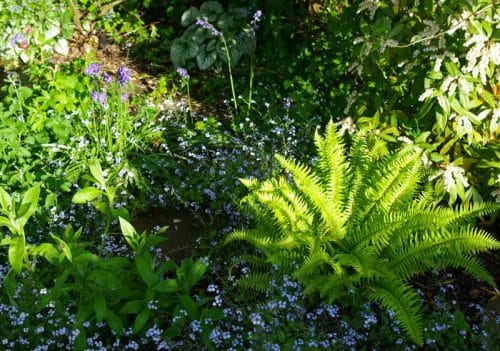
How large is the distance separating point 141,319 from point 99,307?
0.21 meters

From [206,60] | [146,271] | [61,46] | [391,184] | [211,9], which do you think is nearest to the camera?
[146,271]

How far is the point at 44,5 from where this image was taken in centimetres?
623

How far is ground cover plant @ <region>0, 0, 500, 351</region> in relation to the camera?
11.3 ft

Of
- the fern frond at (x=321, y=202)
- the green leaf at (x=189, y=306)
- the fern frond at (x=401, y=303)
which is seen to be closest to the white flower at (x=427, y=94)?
the fern frond at (x=321, y=202)

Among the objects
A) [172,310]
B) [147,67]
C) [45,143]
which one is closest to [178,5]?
[147,67]

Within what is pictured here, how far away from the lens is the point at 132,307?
3.42m

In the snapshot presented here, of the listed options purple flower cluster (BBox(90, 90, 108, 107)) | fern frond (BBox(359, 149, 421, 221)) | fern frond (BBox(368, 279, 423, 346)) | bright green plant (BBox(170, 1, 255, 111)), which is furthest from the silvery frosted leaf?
fern frond (BBox(368, 279, 423, 346))

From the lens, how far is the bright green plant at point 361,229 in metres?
3.48

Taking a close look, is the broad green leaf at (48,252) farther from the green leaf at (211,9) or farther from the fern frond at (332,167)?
the green leaf at (211,9)

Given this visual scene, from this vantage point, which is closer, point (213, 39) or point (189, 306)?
point (189, 306)

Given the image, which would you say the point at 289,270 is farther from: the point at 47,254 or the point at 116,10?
→ the point at 116,10

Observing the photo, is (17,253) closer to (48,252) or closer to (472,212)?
(48,252)

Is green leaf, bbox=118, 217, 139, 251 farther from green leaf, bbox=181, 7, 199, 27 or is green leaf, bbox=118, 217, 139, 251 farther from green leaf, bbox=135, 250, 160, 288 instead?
green leaf, bbox=181, 7, 199, 27

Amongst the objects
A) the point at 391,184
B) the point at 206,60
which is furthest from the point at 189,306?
the point at 206,60
